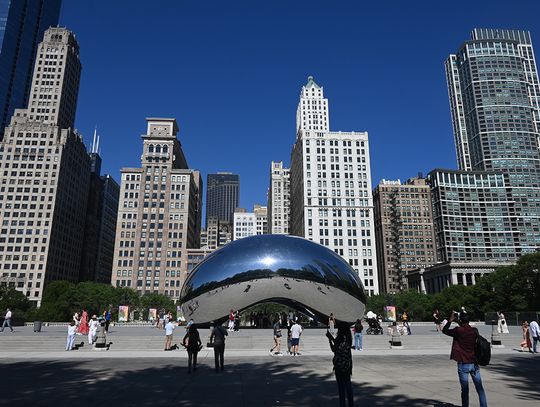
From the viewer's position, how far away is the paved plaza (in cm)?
830

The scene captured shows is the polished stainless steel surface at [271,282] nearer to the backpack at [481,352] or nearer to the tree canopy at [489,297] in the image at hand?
the backpack at [481,352]

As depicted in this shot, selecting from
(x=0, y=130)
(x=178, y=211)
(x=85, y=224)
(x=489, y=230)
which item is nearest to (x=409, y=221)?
(x=489, y=230)

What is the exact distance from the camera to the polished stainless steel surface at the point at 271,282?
2339 centimetres

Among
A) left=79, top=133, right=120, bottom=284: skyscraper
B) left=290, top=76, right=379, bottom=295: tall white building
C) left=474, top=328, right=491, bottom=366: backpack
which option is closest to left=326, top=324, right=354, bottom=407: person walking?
left=474, top=328, right=491, bottom=366: backpack

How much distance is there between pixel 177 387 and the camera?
9977 mm

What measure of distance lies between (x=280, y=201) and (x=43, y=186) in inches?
3709

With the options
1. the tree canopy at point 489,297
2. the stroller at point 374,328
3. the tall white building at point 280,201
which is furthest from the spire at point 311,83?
the stroller at point 374,328

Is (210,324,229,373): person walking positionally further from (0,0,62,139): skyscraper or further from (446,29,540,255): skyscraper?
(0,0,62,139): skyscraper

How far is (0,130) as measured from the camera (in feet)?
526

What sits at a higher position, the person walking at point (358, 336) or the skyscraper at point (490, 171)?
the skyscraper at point (490, 171)

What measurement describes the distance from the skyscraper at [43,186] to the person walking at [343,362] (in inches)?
5087

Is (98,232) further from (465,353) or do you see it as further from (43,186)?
(465,353)

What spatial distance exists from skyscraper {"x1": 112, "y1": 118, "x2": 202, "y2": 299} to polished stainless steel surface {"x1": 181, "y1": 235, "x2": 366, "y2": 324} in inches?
3998

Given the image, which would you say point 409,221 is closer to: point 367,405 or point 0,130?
point 367,405
